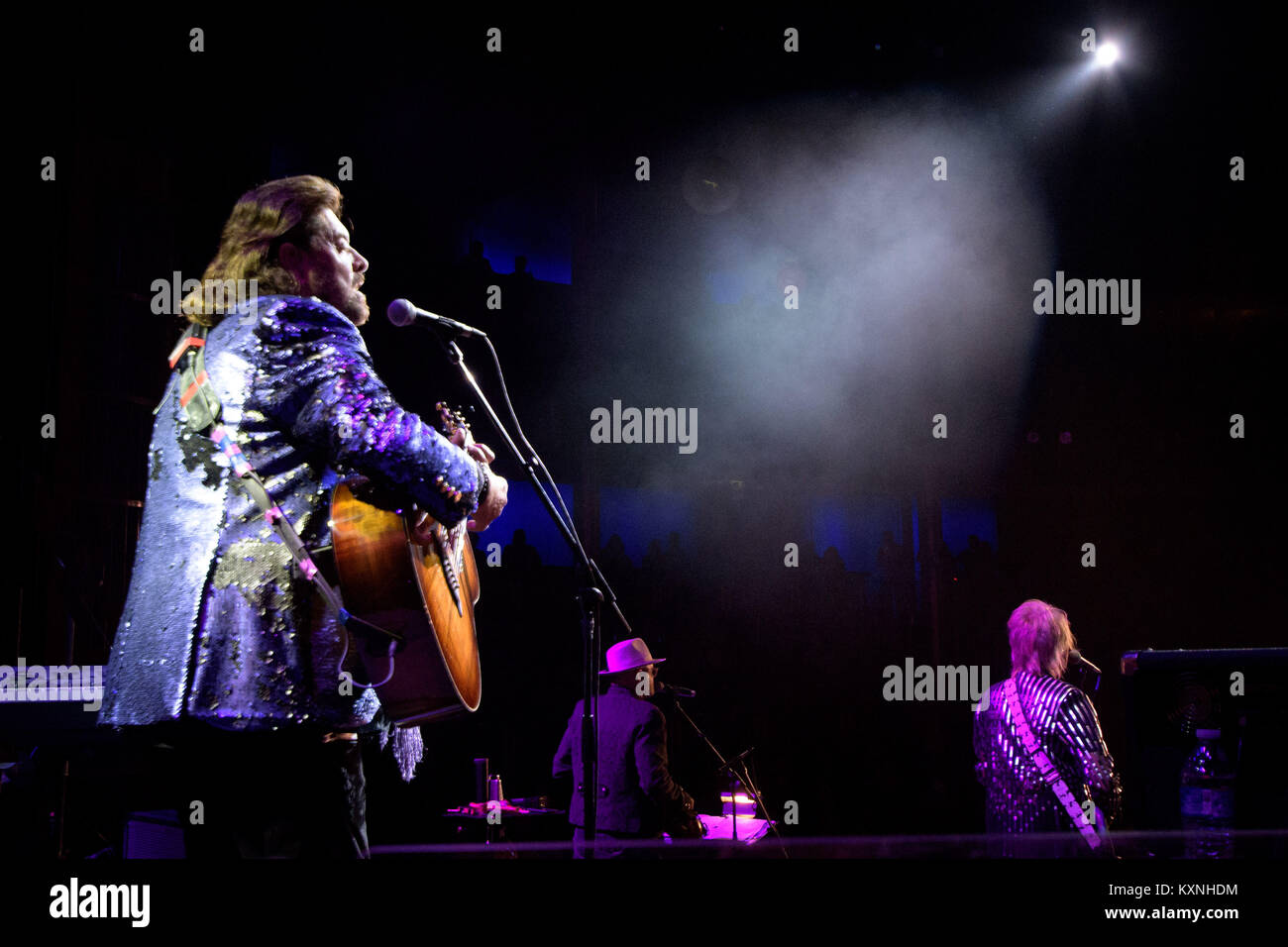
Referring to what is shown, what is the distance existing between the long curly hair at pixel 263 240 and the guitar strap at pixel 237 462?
0.12 meters

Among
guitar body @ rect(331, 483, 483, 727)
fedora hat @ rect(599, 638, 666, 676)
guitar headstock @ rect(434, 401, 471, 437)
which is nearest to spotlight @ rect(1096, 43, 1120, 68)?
fedora hat @ rect(599, 638, 666, 676)

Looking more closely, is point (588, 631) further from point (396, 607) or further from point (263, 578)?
point (263, 578)

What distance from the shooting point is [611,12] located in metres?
7.47

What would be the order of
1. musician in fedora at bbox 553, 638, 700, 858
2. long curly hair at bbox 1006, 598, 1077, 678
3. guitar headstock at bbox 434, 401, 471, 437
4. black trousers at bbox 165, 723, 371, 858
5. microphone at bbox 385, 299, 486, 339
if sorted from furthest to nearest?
musician in fedora at bbox 553, 638, 700, 858 < long curly hair at bbox 1006, 598, 1077, 678 < microphone at bbox 385, 299, 486, 339 < guitar headstock at bbox 434, 401, 471, 437 < black trousers at bbox 165, 723, 371, 858

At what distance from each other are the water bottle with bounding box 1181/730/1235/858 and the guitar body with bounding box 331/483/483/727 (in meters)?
2.48

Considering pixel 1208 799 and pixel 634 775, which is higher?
pixel 1208 799

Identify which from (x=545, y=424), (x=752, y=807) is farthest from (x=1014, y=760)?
(x=545, y=424)

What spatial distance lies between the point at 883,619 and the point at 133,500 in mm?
6749

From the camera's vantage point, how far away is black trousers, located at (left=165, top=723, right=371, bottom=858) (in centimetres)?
158

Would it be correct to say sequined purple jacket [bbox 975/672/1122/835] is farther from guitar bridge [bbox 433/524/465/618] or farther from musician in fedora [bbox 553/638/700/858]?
guitar bridge [bbox 433/524/465/618]

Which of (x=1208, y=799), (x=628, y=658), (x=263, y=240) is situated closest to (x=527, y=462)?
(x=263, y=240)

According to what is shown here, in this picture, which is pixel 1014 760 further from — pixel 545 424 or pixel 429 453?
pixel 545 424

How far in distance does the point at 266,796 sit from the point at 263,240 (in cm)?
99

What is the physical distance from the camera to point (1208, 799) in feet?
10.5
